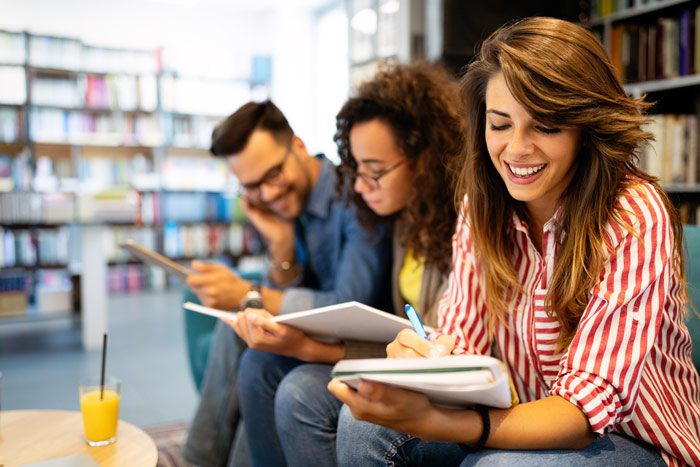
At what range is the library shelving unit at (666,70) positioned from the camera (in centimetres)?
263

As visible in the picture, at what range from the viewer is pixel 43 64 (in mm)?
5363

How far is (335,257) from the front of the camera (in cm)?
176

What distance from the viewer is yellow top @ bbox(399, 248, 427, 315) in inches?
57.5

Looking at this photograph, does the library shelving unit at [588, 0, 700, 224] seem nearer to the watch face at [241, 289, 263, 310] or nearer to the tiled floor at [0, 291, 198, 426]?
the watch face at [241, 289, 263, 310]

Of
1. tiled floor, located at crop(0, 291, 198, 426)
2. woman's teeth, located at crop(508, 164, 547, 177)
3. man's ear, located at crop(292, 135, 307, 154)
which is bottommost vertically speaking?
tiled floor, located at crop(0, 291, 198, 426)

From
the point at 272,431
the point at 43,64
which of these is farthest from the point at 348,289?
the point at 43,64

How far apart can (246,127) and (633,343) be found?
124 cm

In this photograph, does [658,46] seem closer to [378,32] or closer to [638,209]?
[378,32]

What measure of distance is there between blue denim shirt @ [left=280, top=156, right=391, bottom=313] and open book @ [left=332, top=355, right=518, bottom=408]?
80 centimetres

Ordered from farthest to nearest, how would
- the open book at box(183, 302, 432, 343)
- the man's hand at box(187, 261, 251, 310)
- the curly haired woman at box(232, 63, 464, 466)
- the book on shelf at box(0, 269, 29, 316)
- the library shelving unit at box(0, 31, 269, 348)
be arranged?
the library shelving unit at box(0, 31, 269, 348)
the book on shelf at box(0, 269, 29, 316)
the man's hand at box(187, 261, 251, 310)
the curly haired woman at box(232, 63, 464, 466)
the open book at box(183, 302, 432, 343)

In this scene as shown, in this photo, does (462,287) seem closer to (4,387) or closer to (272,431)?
Result: (272,431)

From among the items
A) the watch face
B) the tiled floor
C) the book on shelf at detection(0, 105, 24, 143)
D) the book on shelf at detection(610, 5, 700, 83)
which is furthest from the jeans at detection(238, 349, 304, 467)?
the book on shelf at detection(0, 105, 24, 143)

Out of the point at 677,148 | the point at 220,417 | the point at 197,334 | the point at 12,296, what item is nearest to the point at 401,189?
the point at 220,417

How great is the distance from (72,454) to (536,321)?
831mm
